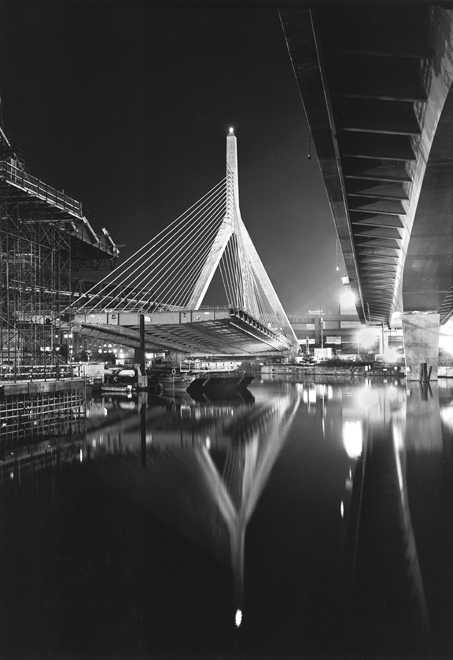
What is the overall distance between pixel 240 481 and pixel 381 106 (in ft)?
30.1

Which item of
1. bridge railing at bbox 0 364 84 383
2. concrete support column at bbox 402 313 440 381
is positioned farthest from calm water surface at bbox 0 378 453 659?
concrete support column at bbox 402 313 440 381

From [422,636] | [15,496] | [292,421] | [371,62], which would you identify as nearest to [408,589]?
[422,636]

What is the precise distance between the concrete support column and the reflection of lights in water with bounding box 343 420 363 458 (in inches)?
948

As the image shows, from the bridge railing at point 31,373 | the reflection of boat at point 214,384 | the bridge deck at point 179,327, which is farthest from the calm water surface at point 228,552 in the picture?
the bridge deck at point 179,327

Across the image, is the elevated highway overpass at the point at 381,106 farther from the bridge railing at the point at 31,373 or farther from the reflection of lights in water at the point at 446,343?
the reflection of lights in water at the point at 446,343

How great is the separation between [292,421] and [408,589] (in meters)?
15.2

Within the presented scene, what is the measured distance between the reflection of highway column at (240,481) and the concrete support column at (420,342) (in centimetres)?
2681

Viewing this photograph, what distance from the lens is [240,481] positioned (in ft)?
36.3

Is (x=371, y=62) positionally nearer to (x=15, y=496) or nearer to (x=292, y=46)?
(x=292, y=46)

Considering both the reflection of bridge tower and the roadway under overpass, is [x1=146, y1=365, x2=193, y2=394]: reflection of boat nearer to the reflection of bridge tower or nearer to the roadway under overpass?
the reflection of bridge tower

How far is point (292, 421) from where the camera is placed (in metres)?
20.9

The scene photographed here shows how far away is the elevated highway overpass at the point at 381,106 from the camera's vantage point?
340 inches

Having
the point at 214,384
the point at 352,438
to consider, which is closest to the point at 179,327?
the point at 214,384

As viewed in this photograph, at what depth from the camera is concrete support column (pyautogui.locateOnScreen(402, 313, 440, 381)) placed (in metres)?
41.4
